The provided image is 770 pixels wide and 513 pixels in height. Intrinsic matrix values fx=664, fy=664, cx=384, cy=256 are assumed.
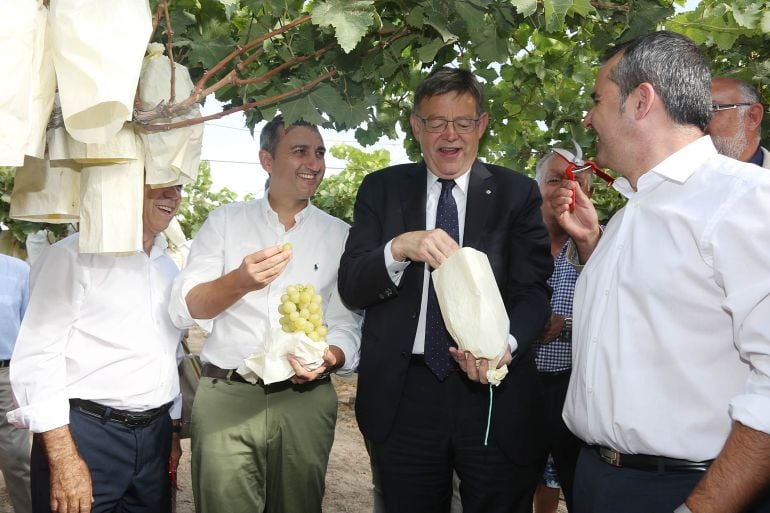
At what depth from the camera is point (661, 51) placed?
2047 millimetres

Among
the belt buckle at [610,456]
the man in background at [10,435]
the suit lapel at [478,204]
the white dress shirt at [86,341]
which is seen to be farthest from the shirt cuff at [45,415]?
the man in background at [10,435]

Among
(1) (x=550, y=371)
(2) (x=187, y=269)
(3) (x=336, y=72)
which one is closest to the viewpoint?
(3) (x=336, y=72)

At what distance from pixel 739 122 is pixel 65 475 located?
3.57 m

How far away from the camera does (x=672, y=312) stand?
75.0 inches

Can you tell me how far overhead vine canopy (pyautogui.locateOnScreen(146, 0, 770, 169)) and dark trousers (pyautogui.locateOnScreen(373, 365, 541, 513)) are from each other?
1213 mm

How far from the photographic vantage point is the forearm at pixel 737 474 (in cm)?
161

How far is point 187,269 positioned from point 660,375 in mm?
2136

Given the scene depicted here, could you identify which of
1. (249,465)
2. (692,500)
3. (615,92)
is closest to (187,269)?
(249,465)

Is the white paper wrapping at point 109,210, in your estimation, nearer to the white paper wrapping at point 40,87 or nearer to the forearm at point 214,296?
the white paper wrapping at point 40,87

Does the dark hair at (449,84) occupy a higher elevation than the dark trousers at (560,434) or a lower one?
higher

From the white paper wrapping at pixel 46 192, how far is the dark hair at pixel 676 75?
1.73 meters

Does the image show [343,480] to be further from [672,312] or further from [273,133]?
[672,312]

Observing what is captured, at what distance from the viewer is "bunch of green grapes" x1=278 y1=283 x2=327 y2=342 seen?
283 centimetres

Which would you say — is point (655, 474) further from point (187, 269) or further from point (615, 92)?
point (187, 269)
